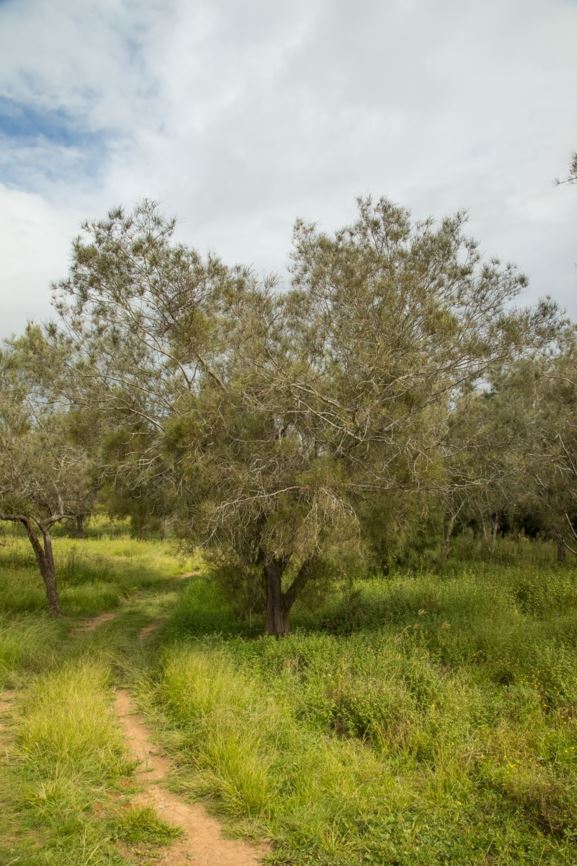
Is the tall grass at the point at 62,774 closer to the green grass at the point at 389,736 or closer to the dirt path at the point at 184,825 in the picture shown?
the dirt path at the point at 184,825

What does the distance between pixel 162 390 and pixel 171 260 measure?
2.12m

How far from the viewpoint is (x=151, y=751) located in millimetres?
6391

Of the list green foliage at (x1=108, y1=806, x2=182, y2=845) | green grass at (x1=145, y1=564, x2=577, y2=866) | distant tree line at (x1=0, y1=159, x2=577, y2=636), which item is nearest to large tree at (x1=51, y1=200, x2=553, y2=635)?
distant tree line at (x1=0, y1=159, x2=577, y2=636)

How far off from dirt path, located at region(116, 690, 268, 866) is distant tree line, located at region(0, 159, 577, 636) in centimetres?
295

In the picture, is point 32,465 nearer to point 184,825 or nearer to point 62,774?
point 62,774

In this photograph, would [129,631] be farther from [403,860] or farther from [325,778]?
[403,860]

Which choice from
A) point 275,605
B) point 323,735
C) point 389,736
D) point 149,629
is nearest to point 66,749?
point 323,735

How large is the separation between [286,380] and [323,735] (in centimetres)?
441

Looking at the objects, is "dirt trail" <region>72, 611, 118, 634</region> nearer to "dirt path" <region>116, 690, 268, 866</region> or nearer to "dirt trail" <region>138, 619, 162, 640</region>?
"dirt trail" <region>138, 619, 162, 640</region>

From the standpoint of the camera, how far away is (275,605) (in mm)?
10375

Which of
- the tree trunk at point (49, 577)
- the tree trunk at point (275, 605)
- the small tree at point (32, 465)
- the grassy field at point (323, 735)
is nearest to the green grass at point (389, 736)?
the grassy field at point (323, 735)

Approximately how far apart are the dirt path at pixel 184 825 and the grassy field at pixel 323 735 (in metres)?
Answer: 0.16

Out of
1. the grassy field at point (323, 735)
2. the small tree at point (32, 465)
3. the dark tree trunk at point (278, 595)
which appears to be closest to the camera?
the grassy field at point (323, 735)

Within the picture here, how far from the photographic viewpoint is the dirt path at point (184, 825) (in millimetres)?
4488
